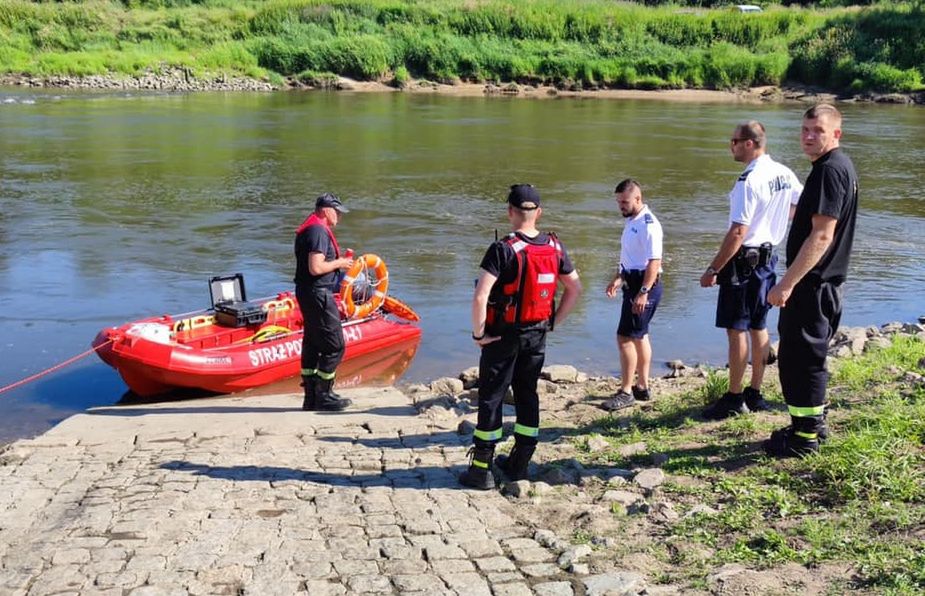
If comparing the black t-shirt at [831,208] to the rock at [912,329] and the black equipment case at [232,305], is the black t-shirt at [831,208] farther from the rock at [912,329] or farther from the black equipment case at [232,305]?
the black equipment case at [232,305]

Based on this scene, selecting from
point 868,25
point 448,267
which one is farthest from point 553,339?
point 868,25

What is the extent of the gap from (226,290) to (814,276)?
6.25 metres

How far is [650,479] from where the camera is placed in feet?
17.7

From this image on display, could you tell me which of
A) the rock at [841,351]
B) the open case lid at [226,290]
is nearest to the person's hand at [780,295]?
the rock at [841,351]

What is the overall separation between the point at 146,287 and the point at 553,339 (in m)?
5.43

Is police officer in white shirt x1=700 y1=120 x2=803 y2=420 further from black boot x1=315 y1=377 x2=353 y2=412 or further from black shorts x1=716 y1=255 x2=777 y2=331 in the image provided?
black boot x1=315 y1=377 x2=353 y2=412

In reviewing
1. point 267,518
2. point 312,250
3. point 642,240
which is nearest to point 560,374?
point 642,240

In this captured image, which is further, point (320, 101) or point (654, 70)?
point (654, 70)

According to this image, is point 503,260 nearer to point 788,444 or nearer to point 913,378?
point 788,444

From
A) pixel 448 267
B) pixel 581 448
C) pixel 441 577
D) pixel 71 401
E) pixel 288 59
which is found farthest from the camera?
pixel 288 59

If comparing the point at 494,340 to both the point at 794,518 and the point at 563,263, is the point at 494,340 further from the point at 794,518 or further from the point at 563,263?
the point at 794,518

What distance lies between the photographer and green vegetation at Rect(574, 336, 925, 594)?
4320mm

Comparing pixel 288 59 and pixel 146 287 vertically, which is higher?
pixel 288 59

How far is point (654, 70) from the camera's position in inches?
1923
